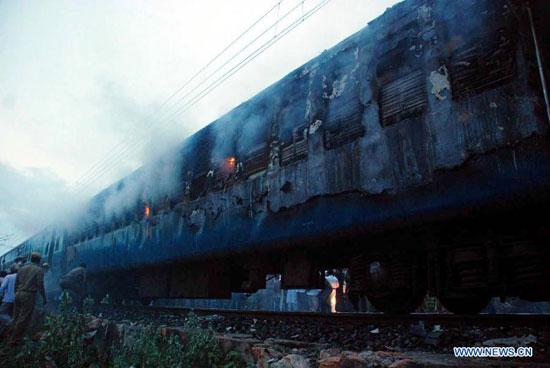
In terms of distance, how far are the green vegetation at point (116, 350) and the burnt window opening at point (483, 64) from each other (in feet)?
10.6

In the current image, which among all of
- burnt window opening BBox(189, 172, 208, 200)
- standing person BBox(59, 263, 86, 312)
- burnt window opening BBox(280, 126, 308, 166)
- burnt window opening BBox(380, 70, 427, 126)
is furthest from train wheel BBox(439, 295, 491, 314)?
standing person BBox(59, 263, 86, 312)

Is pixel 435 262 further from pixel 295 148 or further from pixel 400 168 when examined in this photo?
pixel 295 148

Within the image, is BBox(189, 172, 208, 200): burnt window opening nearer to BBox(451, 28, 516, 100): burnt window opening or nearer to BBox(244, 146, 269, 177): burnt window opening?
BBox(244, 146, 269, 177): burnt window opening

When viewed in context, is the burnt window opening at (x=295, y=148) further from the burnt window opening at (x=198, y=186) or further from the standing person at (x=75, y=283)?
the standing person at (x=75, y=283)

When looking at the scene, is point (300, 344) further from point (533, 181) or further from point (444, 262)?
point (533, 181)

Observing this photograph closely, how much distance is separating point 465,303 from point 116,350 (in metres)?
4.12

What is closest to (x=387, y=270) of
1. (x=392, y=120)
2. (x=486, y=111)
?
(x=392, y=120)

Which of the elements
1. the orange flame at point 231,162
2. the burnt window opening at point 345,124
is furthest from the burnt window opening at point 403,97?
the orange flame at point 231,162

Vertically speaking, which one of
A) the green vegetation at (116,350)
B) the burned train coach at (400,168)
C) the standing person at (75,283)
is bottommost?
the green vegetation at (116,350)

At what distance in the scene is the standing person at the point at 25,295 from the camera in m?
6.57

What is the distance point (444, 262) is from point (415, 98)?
161 cm

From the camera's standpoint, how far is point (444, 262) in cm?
369

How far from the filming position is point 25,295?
22.4ft

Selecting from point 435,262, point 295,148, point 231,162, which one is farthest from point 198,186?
point 435,262
